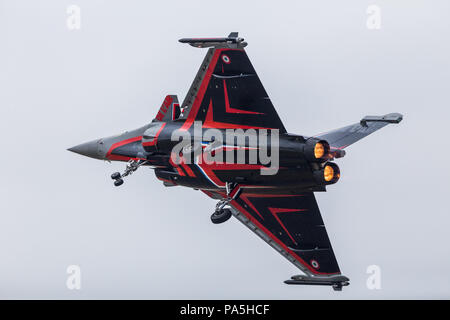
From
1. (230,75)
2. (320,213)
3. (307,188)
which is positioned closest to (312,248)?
(320,213)

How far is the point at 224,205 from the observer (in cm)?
3959

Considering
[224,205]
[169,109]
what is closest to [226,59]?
[169,109]

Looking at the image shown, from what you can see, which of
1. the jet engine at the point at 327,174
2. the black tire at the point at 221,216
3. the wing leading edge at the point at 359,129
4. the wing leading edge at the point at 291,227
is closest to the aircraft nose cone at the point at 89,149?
the wing leading edge at the point at 291,227

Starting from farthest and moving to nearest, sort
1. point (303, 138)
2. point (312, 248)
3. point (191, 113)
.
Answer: point (312, 248) → point (191, 113) → point (303, 138)

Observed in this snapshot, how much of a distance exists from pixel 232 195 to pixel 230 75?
3860 mm

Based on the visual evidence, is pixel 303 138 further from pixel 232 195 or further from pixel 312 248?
pixel 312 248

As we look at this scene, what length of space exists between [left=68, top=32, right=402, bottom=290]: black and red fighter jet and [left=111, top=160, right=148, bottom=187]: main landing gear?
4 centimetres

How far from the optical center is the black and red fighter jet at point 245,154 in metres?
38.3

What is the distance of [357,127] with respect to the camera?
40.9 meters

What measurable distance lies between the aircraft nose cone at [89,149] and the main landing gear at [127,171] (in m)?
2.23

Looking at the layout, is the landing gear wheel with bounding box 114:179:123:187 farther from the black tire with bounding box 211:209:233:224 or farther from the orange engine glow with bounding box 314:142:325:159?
the orange engine glow with bounding box 314:142:325:159

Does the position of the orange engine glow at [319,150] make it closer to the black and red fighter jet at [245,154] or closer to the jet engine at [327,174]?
the black and red fighter jet at [245,154]

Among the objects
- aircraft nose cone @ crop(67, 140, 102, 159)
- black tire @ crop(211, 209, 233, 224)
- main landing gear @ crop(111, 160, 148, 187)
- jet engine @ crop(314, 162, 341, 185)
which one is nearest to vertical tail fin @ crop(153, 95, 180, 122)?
main landing gear @ crop(111, 160, 148, 187)

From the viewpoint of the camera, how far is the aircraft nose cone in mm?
43688
